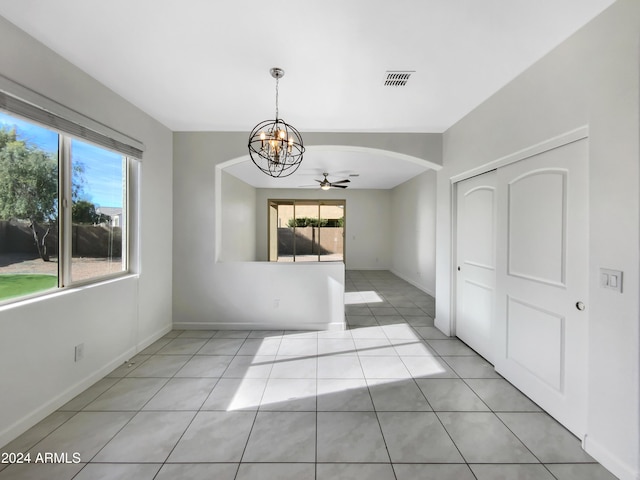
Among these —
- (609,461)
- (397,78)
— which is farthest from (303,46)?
(609,461)

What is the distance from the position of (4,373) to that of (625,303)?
12.1 feet

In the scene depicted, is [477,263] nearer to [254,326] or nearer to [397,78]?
[397,78]

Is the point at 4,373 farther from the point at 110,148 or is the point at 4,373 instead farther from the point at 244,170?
the point at 244,170

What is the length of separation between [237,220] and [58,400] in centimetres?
529

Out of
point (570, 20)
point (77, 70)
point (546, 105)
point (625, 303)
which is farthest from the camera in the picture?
point (77, 70)

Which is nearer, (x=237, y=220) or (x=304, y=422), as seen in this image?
(x=304, y=422)

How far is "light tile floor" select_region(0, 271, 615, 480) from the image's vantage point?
5.18ft

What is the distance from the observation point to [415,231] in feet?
22.6

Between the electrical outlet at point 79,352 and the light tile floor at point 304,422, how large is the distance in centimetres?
30

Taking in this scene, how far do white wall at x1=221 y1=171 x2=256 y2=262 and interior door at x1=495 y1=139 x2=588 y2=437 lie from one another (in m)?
4.87

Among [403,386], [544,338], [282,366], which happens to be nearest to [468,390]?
[403,386]

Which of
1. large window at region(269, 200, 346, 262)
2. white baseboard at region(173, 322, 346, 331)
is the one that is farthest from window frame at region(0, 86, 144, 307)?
large window at region(269, 200, 346, 262)

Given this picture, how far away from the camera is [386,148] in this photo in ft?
11.9

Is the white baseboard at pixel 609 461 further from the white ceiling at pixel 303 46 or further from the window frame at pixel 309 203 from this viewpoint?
the window frame at pixel 309 203
